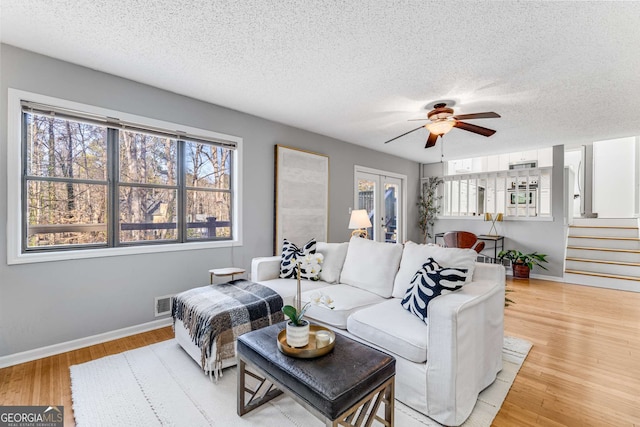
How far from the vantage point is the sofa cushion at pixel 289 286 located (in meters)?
2.64

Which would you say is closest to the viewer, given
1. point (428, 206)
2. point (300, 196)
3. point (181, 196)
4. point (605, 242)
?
point (181, 196)

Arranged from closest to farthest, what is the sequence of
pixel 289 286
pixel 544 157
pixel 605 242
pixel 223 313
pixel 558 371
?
1. pixel 223 313
2. pixel 558 371
3. pixel 289 286
4. pixel 605 242
5. pixel 544 157

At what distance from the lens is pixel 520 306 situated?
151 inches

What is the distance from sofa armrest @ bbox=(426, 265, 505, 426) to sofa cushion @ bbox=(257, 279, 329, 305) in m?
1.33

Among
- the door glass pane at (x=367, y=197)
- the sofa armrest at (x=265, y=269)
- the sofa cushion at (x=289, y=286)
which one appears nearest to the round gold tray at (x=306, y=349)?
the sofa cushion at (x=289, y=286)

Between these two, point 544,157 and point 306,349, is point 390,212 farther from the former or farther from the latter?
point 306,349

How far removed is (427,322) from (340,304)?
786 mm

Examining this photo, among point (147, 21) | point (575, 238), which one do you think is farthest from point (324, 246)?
point (575, 238)

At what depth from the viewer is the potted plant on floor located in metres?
5.40

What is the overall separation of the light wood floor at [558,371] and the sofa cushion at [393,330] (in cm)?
63

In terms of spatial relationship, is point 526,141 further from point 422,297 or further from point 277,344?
A: point 277,344

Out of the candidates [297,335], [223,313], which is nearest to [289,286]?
[223,313]

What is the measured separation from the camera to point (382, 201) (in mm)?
6227

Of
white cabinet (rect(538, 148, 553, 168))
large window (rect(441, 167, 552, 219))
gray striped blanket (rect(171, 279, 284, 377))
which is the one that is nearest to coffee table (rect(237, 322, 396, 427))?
gray striped blanket (rect(171, 279, 284, 377))
